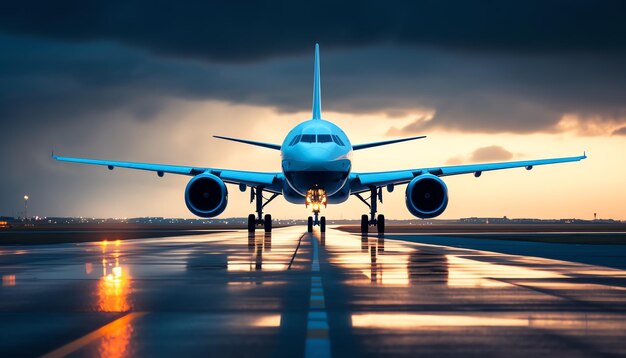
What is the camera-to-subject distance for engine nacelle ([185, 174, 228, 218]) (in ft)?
118

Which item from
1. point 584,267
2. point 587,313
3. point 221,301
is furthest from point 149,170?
point 587,313

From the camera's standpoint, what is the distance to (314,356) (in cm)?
633

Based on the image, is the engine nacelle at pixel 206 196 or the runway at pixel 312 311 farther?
the engine nacelle at pixel 206 196

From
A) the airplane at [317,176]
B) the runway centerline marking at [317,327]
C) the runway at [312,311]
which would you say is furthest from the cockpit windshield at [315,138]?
the runway centerline marking at [317,327]

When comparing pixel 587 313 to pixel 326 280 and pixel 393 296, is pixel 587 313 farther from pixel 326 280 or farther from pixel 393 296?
pixel 326 280

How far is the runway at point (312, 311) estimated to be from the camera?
684 centimetres

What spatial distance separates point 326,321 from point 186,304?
2.43 m

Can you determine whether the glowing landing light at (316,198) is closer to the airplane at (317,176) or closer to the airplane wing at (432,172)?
the airplane at (317,176)

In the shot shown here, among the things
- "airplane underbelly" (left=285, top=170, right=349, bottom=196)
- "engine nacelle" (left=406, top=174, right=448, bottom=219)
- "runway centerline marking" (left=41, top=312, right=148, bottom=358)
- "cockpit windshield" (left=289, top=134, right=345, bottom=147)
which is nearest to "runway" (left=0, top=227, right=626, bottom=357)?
"runway centerline marking" (left=41, top=312, right=148, bottom=358)

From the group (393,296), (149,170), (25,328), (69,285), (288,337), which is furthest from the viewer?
(149,170)

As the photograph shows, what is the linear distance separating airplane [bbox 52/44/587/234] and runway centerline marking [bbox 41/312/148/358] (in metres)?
24.6

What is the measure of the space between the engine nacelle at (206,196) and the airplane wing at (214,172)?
2186 mm

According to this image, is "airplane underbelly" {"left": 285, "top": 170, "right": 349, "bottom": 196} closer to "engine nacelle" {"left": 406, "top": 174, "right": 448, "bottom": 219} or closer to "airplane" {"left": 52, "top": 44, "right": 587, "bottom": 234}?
"airplane" {"left": 52, "top": 44, "right": 587, "bottom": 234}

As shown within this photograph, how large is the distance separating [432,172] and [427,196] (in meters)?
3.68
